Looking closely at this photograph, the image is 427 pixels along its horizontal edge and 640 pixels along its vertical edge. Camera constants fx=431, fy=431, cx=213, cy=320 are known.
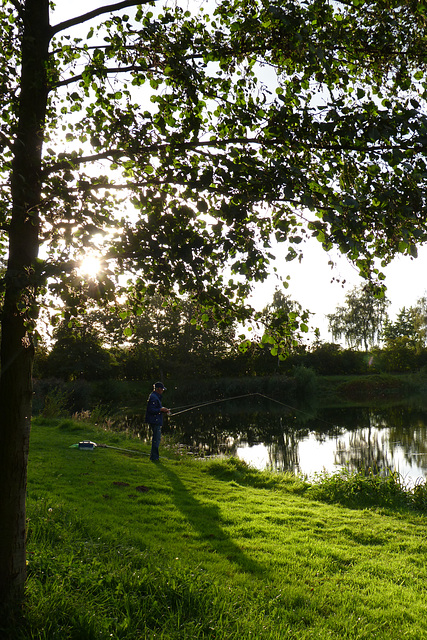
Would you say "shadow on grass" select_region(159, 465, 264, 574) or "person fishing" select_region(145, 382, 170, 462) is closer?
"shadow on grass" select_region(159, 465, 264, 574)

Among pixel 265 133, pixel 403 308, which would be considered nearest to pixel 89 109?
pixel 265 133

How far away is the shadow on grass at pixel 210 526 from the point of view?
5704 millimetres

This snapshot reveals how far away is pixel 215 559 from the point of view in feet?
18.7

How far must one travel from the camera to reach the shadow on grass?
5704mm

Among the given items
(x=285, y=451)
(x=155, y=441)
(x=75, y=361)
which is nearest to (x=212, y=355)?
(x=75, y=361)

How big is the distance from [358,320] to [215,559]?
72.3 metres

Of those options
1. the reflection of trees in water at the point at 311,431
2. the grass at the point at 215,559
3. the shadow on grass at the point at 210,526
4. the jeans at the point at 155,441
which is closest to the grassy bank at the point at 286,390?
the reflection of trees in water at the point at 311,431

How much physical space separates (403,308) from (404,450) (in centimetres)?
7928

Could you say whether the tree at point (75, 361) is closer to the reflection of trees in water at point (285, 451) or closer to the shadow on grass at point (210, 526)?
the reflection of trees in water at point (285, 451)

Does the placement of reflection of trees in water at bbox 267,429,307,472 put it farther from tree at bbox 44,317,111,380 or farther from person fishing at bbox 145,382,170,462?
tree at bbox 44,317,111,380

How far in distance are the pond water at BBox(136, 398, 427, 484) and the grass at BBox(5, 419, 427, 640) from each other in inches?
178

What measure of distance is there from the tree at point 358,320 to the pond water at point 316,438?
36732 mm

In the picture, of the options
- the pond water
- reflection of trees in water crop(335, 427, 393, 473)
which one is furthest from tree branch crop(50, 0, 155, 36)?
reflection of trees in water crop(335, 427, 393, 473)

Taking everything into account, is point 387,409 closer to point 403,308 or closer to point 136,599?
point 136,599
